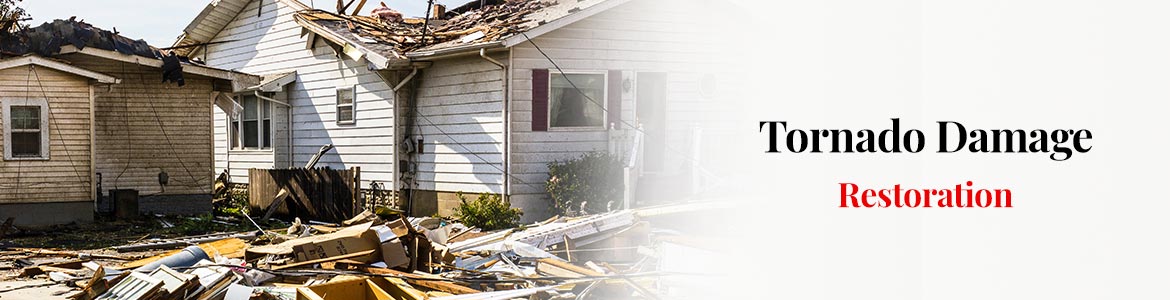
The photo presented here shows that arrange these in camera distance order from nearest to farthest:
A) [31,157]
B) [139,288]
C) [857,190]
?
[857,190] < [139,288] < [31,157]

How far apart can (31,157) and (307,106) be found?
4.28m

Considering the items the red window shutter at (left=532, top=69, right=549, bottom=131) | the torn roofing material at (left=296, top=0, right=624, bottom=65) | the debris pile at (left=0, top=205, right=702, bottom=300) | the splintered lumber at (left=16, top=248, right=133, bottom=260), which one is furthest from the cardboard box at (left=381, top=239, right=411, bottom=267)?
the red window shutter at (left=532, top=69, right=549, bottom=131)

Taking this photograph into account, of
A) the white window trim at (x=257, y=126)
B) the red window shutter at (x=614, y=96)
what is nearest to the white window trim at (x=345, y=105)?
the white window trim at (x=257, y=126)

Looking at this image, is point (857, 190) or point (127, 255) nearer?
point (857, 190)

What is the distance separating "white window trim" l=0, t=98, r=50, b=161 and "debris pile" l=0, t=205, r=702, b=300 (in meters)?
4.04

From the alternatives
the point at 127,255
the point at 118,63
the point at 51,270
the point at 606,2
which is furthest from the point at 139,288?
the point at 118,63

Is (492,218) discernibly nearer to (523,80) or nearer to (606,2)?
(523,80)

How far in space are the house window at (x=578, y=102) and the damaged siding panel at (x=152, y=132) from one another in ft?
22.1

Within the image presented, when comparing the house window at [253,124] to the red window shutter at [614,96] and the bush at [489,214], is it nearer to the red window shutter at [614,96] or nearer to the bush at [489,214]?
the bush at [489,214]

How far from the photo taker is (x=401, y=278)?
7625 mm

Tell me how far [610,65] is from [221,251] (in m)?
5.63

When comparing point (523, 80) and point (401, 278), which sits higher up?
point (523, 80)

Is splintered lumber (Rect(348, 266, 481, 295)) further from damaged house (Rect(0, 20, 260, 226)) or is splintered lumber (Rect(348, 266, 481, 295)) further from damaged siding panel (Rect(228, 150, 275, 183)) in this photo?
damaged siding panel (Rect(228, 150, 275, 183))

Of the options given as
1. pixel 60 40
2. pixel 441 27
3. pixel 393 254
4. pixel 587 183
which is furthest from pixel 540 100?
pixel 60 40
